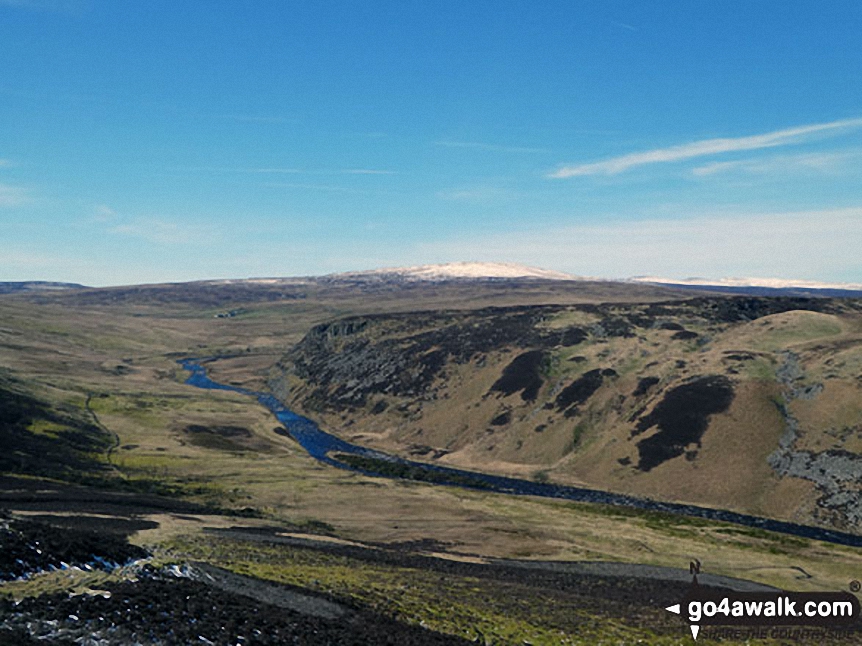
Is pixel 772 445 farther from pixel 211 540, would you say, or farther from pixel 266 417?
pixel 266 417

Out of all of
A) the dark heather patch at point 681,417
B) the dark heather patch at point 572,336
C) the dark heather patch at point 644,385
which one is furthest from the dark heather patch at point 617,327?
the dark heather patch at point 681,417

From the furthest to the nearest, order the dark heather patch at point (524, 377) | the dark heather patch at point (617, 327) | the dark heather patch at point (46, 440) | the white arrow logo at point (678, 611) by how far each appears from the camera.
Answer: the dark heather patch at point (617, 327), the dark heather patch at point (524, 377), the dark heather patch at point (46, 440), the white arrow logo at point (678, 611)

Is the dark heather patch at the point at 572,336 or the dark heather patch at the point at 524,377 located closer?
the dark heather patch at the point at 524,377

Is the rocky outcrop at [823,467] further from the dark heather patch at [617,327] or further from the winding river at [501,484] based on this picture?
the dark heather patch at [617,327]

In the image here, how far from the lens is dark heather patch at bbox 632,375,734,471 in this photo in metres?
119

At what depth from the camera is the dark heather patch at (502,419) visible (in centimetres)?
14950

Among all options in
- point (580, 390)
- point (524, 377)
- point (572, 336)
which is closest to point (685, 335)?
point (572, 336)

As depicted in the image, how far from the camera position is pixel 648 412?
131m

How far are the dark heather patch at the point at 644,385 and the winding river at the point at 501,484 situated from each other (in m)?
33.3

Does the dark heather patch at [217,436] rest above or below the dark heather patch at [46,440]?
below

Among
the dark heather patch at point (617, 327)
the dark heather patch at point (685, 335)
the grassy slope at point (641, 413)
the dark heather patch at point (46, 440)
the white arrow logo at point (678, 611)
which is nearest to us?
the white arrow logo at point (678, 611)

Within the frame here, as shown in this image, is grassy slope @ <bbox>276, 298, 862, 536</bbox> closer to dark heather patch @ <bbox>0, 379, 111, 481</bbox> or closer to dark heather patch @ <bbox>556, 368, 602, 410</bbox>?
dark heather patch @ <bbox>556, 368, 602, 410</bbox>

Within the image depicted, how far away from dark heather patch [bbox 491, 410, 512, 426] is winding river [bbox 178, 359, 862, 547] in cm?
2062

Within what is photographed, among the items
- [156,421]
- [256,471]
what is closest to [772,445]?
[256,471]
